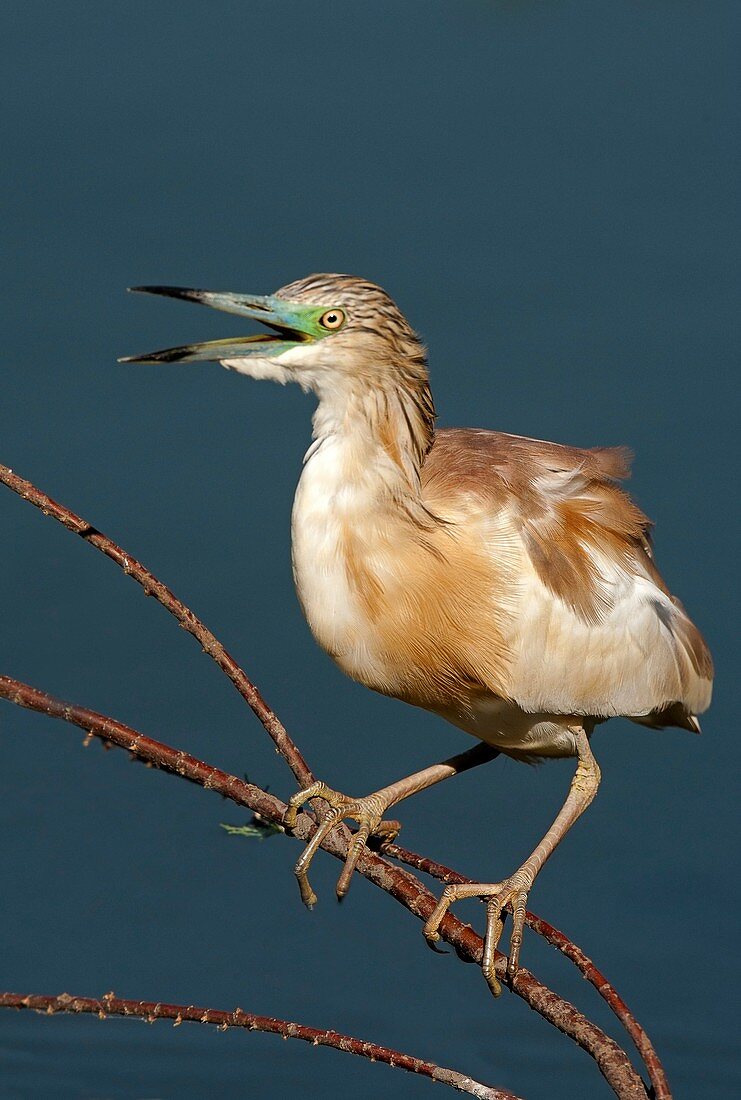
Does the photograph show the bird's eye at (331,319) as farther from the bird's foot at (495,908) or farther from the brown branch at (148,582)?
the bird's foot at (495,908)

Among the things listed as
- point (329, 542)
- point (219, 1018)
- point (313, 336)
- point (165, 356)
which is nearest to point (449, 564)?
point (329, 542)

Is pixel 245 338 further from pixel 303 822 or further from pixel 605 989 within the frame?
pixel 605 989

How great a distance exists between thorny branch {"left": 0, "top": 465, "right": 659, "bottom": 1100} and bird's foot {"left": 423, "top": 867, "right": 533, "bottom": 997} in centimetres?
5

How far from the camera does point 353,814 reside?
1671 mm

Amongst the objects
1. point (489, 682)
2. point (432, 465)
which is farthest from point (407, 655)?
point (432, 465)

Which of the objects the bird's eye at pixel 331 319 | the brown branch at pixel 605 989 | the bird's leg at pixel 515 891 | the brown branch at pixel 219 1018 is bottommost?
the brown branch at pixel 219 1018

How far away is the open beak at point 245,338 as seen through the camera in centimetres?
137

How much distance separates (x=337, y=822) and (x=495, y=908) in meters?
0.22

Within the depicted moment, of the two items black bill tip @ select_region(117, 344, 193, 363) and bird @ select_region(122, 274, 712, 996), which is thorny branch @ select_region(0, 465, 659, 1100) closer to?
bird @ select_region(122, 274, 712, 996)

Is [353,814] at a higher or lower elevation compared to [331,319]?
lower

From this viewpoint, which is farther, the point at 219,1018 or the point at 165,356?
the point at 165,356

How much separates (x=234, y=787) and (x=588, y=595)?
609 millimetres

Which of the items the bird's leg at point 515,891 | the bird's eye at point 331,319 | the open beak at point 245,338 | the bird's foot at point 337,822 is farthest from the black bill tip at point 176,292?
the bird's leg at point 515,891

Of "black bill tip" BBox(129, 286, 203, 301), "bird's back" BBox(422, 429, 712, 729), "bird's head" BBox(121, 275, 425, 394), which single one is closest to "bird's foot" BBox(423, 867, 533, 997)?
"bird's back" BBox(422, 429, 712, 729)
